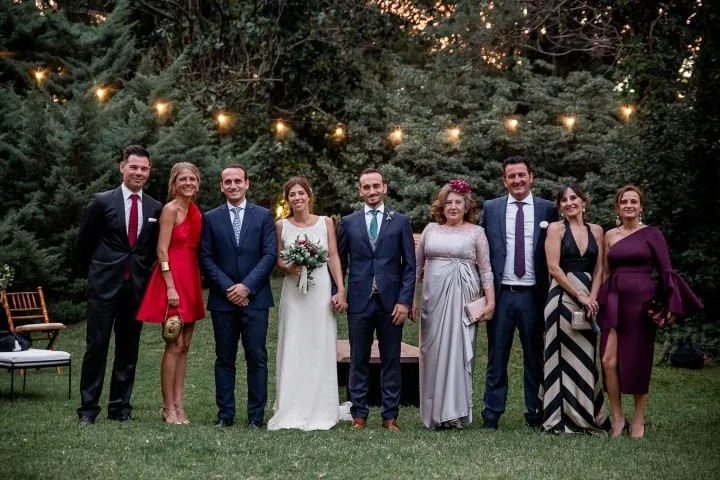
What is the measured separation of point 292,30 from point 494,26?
5843mm

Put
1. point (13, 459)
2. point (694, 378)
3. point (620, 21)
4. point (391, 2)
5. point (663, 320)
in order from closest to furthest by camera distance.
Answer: point (13, 459)
point (663, 320)
point (694, 378)
point (620, 21)
point (391, 2)

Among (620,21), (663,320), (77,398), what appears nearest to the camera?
(663,320)

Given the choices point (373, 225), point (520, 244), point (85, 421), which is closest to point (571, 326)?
point (520, 244)

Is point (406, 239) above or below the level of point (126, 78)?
below

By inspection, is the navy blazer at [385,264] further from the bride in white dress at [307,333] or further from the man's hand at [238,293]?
the man's hand at [238,293]

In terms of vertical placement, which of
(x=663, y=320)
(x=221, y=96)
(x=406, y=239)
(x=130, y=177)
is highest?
(x=221, y=96)

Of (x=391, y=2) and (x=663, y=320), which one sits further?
(x=391, y=2)

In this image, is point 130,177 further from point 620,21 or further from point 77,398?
point 620,21

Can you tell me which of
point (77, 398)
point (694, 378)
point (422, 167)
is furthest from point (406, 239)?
point (422, 167)

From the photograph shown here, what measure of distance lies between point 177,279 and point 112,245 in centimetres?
58

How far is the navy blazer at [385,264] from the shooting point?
7.31 metres

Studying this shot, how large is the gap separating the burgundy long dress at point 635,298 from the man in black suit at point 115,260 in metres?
3.69

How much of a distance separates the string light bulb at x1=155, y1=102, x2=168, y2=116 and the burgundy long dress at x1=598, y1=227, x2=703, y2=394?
12.3 meters

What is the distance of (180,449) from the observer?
6.20 m
